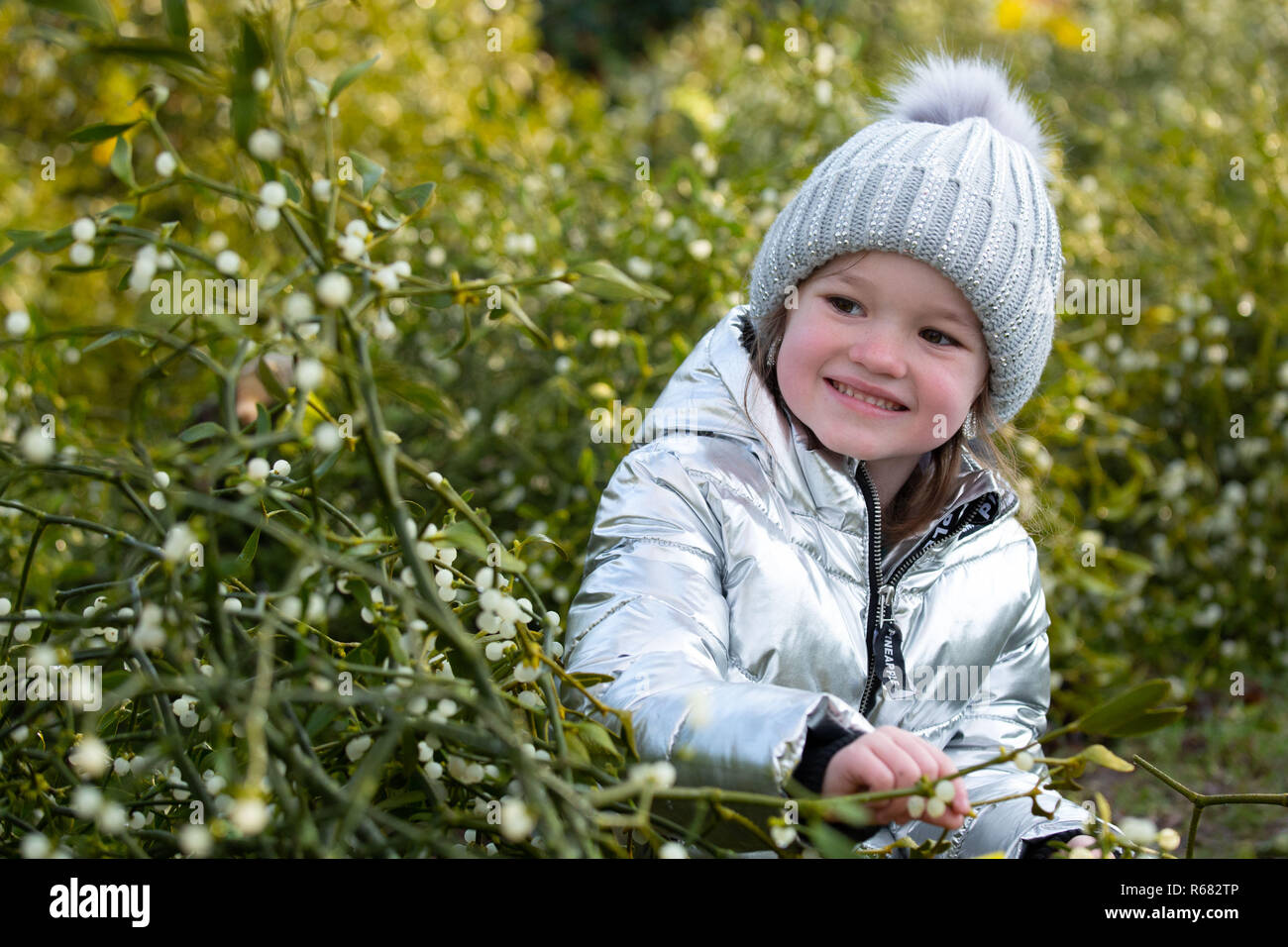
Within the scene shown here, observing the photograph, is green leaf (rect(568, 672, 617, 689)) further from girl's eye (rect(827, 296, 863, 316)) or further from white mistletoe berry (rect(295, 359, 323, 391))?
girl's eye (rect(827, 296, 863, 316))

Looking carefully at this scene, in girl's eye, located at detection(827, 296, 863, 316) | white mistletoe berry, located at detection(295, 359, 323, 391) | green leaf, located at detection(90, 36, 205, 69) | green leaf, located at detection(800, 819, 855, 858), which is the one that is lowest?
green leaf, located at detection(800, 819, 855, 858)

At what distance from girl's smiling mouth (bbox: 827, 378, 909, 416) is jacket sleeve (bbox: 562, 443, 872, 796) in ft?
0.60

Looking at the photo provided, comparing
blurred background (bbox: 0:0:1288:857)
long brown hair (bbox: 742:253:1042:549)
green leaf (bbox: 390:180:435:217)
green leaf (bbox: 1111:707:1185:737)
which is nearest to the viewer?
green leaf (bbox: 1111:707:1185:737)

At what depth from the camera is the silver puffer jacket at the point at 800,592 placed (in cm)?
121

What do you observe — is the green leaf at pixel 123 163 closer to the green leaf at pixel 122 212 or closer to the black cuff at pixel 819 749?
the green leaf at pixel 122 212

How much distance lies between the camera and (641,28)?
675cm

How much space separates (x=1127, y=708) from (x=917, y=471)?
71 centimetres

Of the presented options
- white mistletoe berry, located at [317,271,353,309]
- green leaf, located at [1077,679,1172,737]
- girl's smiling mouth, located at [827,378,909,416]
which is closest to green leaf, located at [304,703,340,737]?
white mistletoe berry, located at [317,271,353,309]

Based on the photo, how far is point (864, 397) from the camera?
1.35 meters

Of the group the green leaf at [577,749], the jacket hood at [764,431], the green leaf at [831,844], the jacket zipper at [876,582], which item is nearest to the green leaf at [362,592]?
the green leaf at [577,749]

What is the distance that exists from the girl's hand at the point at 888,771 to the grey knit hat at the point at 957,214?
59 cm

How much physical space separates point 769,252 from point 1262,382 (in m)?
1.53

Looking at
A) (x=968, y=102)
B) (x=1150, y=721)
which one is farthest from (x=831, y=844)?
(x=968, y=102)

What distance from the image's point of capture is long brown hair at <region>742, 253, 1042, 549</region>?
148 cm
